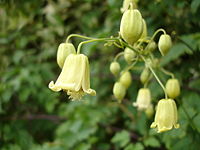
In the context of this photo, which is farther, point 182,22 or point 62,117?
point 62,117

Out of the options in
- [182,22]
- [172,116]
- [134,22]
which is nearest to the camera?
[134,22]

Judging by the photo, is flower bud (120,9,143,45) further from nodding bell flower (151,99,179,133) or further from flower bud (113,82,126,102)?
flower bud (113,82,126,102)

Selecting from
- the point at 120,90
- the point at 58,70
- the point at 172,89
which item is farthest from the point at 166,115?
the point at 58,70

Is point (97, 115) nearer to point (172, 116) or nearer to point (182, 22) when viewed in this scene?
point (182, 22)

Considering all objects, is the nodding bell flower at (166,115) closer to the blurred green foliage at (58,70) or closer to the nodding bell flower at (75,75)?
the nodding bell flower at (75,75)

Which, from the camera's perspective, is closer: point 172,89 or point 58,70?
point 172,89

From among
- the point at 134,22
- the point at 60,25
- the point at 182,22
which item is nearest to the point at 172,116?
the point at 134,22

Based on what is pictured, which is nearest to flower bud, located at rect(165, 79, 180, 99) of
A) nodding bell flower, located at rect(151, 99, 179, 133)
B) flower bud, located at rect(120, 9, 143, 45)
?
nodding bell flower, located at rect(151, 99, 179, 133)

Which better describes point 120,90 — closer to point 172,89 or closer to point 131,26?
point 172,89
